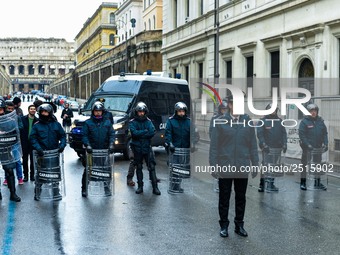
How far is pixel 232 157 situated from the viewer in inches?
305

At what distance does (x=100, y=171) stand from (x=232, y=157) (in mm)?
3552

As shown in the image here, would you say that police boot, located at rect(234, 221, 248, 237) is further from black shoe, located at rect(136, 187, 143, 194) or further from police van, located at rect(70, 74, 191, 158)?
police van, located at rect(70, 74, 191, 158)

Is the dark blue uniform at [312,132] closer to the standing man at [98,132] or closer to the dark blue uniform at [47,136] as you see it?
the standing man at [98,132]

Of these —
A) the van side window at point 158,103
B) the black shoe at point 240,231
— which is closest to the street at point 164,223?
the black shoe at point 240,231

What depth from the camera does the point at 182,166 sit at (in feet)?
35.4

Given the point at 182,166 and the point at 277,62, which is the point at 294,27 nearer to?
the point at 277,62

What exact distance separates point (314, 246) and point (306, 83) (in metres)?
13.4

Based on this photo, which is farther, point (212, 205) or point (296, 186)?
point (296, 186)

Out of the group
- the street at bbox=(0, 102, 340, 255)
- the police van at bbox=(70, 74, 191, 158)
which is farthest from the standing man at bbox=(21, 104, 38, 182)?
the police van at bbox=(70, 74, 191, 158)

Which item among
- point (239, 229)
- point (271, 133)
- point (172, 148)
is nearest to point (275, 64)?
point (271, 133)

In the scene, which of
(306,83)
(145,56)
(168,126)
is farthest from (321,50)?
(145,56)

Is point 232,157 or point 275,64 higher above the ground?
point 275,64

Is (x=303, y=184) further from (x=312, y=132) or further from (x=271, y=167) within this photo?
(x=312, y=132)

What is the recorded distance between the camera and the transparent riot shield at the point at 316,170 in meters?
11.7
